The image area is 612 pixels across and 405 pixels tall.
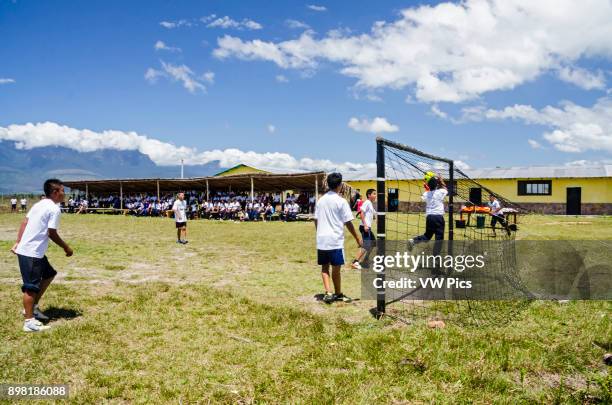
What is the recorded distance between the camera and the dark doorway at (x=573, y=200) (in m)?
30.6

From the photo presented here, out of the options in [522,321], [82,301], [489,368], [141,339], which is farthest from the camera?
[82,301]

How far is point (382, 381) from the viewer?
3.67 m

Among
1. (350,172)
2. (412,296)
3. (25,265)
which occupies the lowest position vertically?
(412,296)

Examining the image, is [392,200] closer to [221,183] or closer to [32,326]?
[221,183]

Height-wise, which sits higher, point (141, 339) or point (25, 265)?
point (25, 265)

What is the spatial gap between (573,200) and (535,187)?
2.66m

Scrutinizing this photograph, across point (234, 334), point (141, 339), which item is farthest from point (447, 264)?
point (141, 339)

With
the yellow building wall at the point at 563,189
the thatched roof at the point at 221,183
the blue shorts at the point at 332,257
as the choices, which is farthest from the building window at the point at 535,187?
the blue shorts at the point at 332,257

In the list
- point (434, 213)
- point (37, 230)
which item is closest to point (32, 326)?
point (37, 230)

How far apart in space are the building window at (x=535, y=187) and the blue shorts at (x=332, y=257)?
30805 millimetres

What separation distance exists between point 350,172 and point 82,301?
37.4 meters

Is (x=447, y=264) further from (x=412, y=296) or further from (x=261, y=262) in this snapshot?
(x=261, y=262)

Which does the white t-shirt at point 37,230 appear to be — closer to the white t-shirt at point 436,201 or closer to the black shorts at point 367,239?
the black shorts at point 367,239

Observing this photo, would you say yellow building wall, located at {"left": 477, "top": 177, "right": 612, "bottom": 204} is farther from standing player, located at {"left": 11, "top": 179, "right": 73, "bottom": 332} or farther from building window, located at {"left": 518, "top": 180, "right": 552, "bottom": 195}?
standing player, located at {"left": 11, "top": 179, "right": 73, "bottom": 332}
